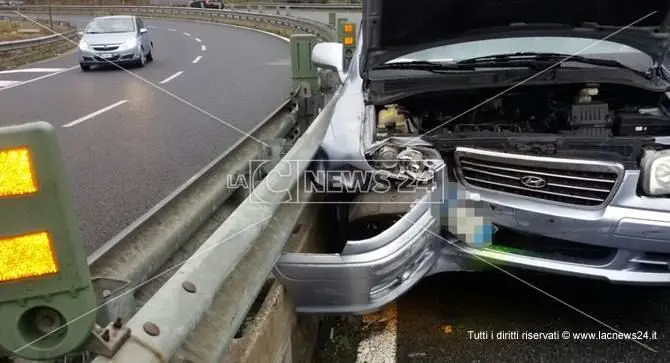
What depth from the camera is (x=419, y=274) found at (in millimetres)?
3252

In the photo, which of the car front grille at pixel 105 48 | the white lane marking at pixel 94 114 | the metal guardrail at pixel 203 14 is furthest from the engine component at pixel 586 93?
the metal guardrail at pixel 203 14

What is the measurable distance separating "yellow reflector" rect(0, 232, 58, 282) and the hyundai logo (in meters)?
2.43

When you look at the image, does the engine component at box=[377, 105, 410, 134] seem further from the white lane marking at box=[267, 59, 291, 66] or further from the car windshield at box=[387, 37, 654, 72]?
the white lane marking at box=[267, 59, 291, 66]

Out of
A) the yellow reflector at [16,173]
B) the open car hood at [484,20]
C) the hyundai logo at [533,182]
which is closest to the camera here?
the yellow reflector at [16,173]

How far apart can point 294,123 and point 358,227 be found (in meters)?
3.18

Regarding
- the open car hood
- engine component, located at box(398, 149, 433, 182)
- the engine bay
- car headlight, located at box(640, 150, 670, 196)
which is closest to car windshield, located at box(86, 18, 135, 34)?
the open car hood

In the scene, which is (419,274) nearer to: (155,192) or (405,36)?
(405,36)

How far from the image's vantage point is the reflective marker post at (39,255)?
1.43 meters

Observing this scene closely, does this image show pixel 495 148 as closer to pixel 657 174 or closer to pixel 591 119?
pixel 657 174

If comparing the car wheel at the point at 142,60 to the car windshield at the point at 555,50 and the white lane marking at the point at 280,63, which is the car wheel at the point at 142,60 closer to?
the white lane marking at the point at 280,63

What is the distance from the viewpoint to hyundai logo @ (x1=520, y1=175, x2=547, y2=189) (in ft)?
10.9

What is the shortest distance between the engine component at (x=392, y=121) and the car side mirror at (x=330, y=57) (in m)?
1.06

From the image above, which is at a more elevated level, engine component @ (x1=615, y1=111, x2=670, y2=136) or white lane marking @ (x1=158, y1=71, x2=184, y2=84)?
engine component @ (x1=615, y1=111, x2=670, y2=136)

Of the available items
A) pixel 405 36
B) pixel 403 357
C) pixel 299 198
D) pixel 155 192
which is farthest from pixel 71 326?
pixel 155 192
